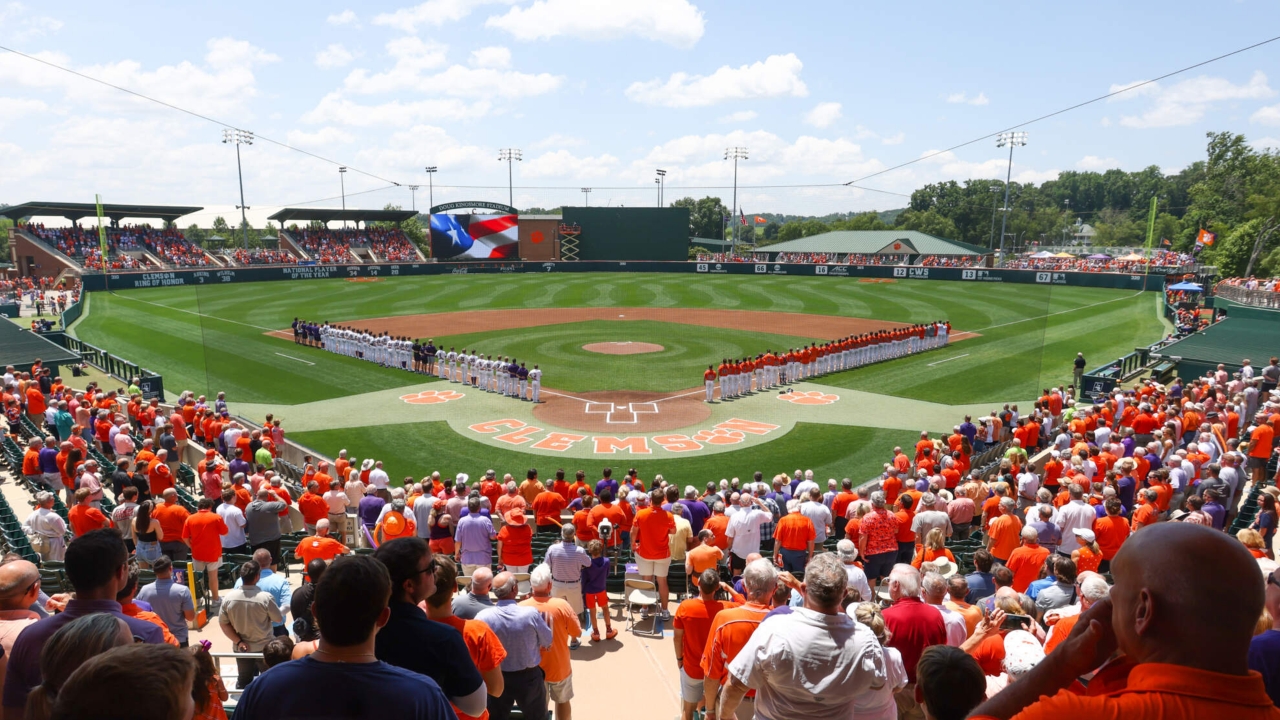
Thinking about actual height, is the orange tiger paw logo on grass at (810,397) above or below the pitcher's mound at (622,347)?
below

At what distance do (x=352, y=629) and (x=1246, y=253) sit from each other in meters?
76.1

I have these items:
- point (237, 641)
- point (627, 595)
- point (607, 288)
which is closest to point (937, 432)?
point (627, 595)

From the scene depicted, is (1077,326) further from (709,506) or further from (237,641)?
(237,641)

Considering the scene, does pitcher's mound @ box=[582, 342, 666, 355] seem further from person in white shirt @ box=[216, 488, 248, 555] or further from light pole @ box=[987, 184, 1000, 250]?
light pole @ box=[987, 184, 1000, 250]

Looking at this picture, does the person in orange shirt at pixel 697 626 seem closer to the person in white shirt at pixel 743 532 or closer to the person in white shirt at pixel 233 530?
the person in white shirt at pixel 743 532

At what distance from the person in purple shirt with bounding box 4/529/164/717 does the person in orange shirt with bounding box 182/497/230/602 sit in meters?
5.52

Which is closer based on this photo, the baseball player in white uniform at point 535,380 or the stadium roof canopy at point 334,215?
the baseball player in white uniform at point 535,380

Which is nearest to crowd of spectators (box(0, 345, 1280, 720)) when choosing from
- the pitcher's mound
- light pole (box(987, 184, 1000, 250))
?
the pitcher's mound

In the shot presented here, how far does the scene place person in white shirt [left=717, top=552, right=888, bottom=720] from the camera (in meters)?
3.79

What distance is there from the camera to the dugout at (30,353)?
22434 millimetres

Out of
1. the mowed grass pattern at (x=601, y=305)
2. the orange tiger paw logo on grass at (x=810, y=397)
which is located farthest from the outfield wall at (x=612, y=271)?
the orange tiger paw logo on grass at (x=810, y=397)

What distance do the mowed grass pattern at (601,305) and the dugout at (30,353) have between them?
3.04 metres

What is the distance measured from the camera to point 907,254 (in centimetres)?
7700

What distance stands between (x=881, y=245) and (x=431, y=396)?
69133mm
